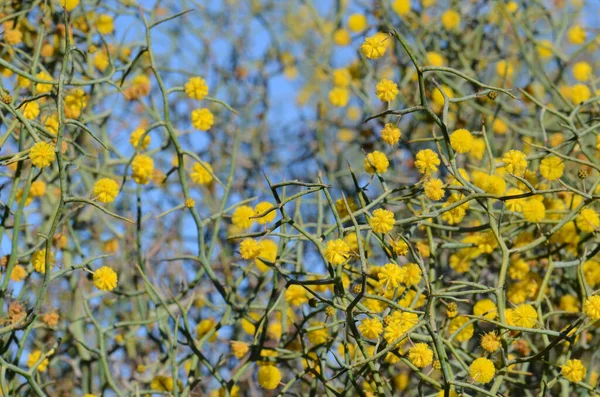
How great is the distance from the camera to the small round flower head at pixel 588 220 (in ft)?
6.58

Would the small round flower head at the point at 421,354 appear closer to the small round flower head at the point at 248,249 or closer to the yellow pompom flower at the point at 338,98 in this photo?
the small round flower head at the point at 248,249

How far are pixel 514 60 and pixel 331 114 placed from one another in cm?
94

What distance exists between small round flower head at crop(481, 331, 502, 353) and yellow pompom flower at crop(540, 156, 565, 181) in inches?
16.7

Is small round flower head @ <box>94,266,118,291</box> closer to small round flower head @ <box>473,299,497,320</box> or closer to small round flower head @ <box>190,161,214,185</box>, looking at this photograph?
small round flower head @ <box>190,161,214,185</box>

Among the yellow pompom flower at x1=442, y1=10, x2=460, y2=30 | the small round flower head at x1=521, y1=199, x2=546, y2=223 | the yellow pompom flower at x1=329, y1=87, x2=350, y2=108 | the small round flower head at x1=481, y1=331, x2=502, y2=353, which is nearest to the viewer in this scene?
the small round flower head at x1=481, y1=331, x2=502, y2=353

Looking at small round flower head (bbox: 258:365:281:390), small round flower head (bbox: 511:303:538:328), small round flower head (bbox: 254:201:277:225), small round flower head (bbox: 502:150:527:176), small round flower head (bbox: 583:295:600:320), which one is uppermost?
small round flower head (bbox: 502:150:527:176)

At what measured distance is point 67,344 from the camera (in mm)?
2727

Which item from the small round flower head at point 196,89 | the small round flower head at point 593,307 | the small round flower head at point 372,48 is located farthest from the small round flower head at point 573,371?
the small round flower head at point 196,89

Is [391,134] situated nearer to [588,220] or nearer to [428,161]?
[428,161]

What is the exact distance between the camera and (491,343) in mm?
1753

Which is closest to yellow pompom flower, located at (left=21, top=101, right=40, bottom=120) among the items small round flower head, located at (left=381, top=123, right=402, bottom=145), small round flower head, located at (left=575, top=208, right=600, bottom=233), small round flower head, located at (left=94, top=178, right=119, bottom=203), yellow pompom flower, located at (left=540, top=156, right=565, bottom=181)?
small round flower head, located at (left=94, top=178, right=119, bottom=203)

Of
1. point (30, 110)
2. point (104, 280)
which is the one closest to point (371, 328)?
point (104, 280)

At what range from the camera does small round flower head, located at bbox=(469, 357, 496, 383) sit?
5.58 feet

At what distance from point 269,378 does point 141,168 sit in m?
0.64
